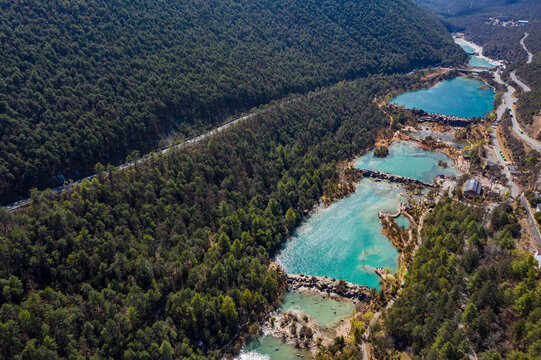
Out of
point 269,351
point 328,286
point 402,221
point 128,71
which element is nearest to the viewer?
point 269,351

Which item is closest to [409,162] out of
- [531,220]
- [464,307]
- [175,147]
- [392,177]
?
[392,177]

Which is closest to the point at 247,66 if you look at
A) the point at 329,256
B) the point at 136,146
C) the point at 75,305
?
the point at 136,146

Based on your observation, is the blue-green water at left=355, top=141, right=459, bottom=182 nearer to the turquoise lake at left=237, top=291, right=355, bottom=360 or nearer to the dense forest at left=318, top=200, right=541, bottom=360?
the dense forest at left=318, top=200, right=541, bottom=360

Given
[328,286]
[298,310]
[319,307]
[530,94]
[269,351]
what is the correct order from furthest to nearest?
[530,94] → [328,286] → [319,307] → [298,310] → [269,351]

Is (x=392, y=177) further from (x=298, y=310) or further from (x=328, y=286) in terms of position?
(x=298, y=310)

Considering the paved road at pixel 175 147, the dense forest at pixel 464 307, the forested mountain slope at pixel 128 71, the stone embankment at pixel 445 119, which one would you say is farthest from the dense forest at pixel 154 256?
the stone embankment at pixel 445 119

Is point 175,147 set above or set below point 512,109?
above

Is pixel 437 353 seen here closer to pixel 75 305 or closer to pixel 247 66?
pixel 75 305
